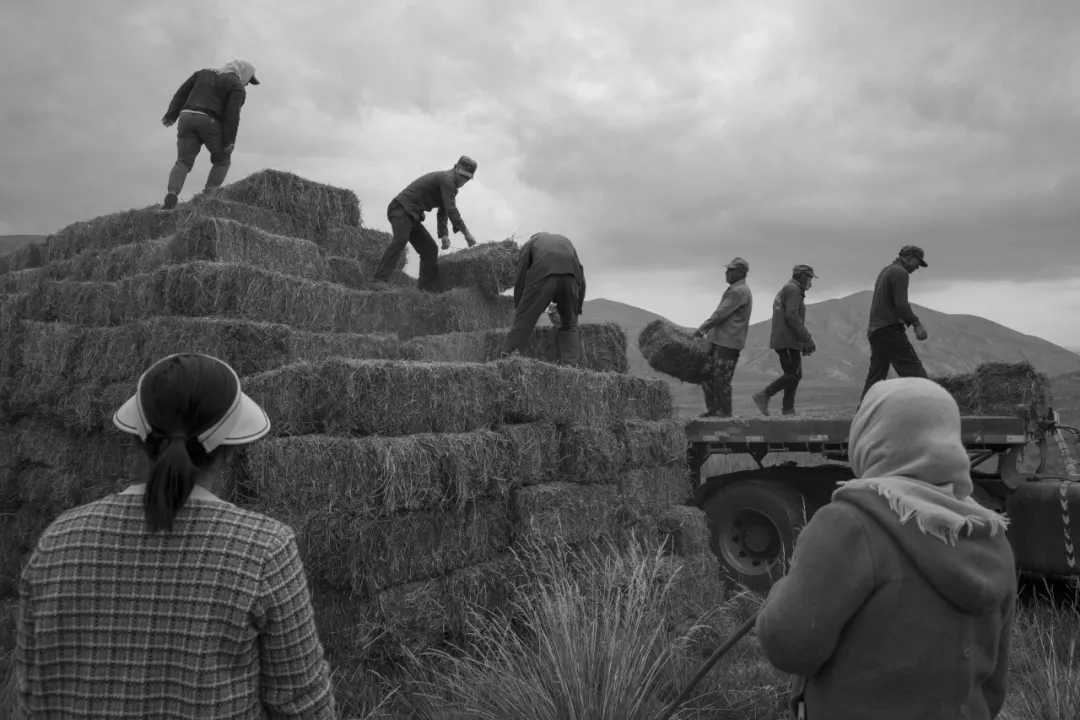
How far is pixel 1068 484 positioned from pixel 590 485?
3.32 meters

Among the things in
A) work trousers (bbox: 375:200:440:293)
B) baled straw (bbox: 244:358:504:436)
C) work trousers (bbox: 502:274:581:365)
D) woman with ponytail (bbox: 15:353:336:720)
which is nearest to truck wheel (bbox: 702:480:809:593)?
work trousers (bbox: 502:274:581:365)

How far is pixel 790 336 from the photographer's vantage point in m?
9.20

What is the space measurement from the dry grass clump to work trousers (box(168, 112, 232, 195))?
6.06 ft

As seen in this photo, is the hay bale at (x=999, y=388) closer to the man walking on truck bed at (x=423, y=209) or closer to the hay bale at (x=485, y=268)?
the hay bale at (x=485, y=268)

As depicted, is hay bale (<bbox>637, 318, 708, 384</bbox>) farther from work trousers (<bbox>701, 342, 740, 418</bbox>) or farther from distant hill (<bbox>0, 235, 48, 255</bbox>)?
distant hill (<bbox>0, 235, 48, 255</bbox>)

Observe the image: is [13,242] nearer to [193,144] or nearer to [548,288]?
[193,144]

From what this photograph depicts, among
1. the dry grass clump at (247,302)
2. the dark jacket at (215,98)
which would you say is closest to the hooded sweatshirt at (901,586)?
the dry grass clump at (247,302)

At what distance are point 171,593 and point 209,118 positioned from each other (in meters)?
8.55

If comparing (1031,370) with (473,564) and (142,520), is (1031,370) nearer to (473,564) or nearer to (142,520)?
(473,564)

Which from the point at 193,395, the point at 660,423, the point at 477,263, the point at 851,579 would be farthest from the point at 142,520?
the point at 477,263

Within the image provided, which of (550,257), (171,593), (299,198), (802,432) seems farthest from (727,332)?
(171,593)

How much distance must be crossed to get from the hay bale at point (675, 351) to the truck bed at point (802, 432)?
188 centimetres

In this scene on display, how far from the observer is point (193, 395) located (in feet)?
5.86

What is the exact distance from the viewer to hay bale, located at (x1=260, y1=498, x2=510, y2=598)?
466 cm
